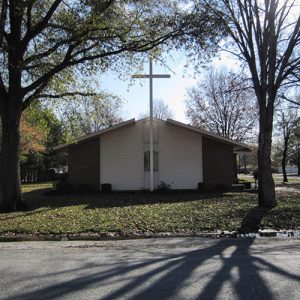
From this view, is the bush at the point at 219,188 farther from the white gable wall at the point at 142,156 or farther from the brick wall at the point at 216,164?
the white gable wall at the point at 142,156

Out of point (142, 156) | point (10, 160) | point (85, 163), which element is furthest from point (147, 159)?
point (10, 160)

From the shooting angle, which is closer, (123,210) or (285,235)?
(285,235)

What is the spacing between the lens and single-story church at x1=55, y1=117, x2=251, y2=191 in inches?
1074

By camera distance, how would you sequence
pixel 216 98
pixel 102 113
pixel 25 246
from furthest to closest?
pixel 216 98 → pixel 102 113 → pixel 25 246

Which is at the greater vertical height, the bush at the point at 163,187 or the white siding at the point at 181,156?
the white siding at the point at 181,156

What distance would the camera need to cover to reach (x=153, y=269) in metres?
7.22

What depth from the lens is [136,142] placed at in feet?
89.7

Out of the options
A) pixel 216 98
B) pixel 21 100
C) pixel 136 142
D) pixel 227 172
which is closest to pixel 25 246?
pixel 21 100

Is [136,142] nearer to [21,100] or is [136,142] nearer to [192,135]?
[192,135]

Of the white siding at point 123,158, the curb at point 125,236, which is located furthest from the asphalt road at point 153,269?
the white siding at point 123,158

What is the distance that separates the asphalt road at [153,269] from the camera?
5.85 meters

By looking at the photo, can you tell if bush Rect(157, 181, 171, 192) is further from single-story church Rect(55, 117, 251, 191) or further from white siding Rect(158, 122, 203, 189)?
white siding Rect(158, 122, 203, 189)

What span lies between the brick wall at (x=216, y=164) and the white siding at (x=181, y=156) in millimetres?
379

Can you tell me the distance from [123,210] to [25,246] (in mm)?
6579
